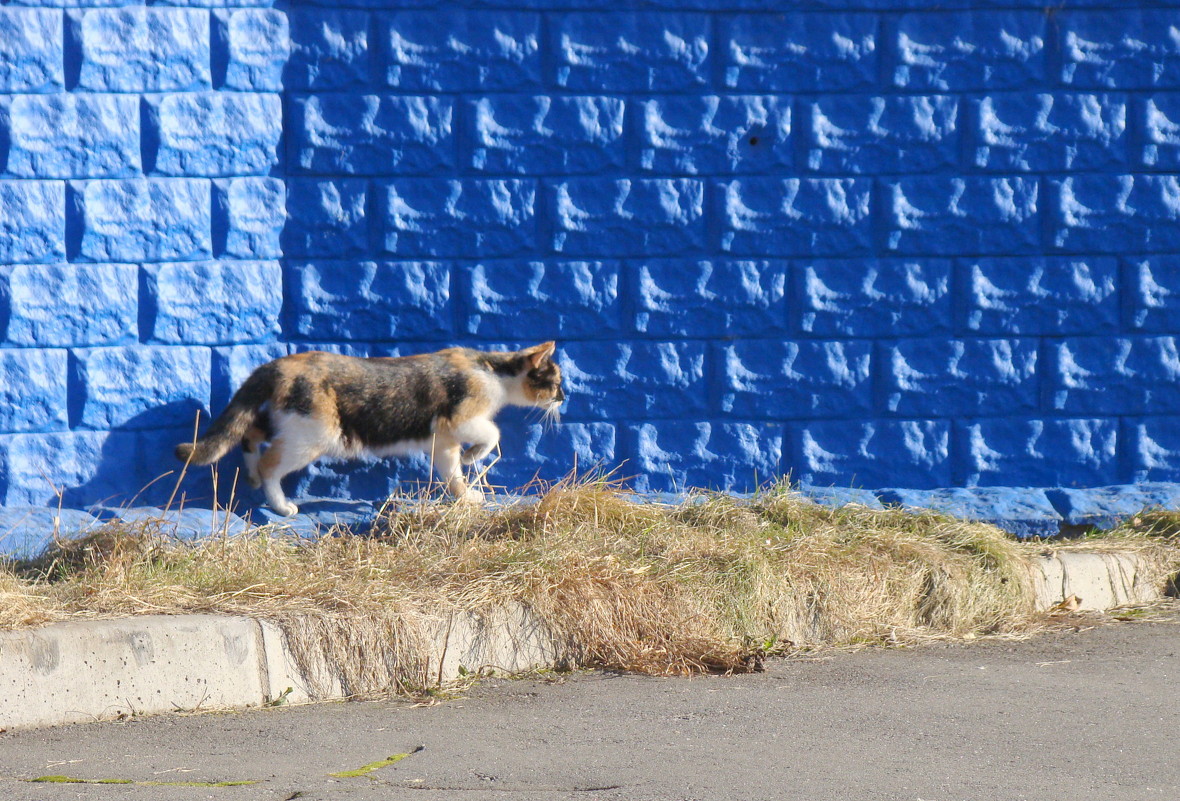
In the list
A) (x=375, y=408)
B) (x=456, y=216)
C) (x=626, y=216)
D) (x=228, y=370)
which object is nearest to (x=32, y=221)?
(x=228, y=370)

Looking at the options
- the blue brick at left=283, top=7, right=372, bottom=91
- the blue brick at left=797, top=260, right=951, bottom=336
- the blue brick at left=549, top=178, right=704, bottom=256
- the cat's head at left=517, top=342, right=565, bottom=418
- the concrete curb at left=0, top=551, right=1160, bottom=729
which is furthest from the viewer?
the blue brick at left=797, top=260, right=951, bottom=336

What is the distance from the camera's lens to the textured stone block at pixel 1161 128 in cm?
655

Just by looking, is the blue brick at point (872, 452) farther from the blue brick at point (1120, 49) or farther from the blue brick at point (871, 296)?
the blue brick at point (1120, 49)

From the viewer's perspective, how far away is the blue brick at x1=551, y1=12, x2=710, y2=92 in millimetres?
6402

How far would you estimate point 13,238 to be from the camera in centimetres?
615

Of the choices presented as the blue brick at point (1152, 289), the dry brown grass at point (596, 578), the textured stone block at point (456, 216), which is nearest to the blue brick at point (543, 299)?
the textured stone block at point (456, 216)

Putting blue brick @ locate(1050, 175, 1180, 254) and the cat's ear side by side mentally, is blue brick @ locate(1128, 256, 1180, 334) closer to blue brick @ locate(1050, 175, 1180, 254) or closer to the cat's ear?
blue brick @ locate(1050, 175, 1180, 254)

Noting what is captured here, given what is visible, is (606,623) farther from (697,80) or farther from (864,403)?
(697,80)

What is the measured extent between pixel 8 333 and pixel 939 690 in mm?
4454

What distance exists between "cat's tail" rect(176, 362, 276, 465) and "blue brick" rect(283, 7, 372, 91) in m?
1.42

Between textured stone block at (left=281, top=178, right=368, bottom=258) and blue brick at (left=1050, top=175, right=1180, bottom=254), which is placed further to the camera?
blue brick at (left=1050, top=175, right=1180, bottom=254)

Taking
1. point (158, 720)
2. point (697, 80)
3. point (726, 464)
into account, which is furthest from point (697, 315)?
point (158, 720)

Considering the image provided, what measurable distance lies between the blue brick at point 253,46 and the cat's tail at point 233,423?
1.39m

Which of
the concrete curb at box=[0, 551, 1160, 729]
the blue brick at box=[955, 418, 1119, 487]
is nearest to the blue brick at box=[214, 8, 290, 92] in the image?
the concrete curb at box=[0, 551, 1160, 729]
